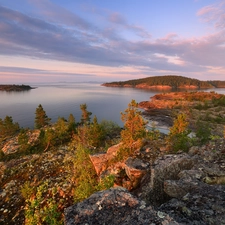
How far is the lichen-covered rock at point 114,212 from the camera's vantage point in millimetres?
5117

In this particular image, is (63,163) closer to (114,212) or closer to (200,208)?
(114,212)

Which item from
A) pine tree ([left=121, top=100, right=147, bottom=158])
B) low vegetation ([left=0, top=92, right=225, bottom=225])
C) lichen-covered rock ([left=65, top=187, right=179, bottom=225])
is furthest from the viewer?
pine tree ([left=121, top=100, right=147, bottom=158])

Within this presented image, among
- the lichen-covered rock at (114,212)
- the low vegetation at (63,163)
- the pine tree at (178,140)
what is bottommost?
the low vegetation at (63,163)

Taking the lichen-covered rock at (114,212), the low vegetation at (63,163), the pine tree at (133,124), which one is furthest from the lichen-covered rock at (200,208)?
the pine tree at (133,124)

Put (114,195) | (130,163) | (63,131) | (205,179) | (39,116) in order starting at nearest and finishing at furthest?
1. (114,195)
2. (205,179)
3. (130,163)
4. (63,131)
5. (39,116)

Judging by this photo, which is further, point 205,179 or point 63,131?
point 63,131

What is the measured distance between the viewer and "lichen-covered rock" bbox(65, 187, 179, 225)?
16.8 ft

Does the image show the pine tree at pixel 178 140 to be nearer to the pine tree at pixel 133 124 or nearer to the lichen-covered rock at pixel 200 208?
Answer: the pine tree at pixel 133 124

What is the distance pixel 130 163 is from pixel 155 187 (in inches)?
193

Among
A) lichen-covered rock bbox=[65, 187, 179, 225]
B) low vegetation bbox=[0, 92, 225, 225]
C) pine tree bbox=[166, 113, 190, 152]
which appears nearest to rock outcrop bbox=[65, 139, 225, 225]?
lichen-covered rock bbox=[65, 187, 179, 225]

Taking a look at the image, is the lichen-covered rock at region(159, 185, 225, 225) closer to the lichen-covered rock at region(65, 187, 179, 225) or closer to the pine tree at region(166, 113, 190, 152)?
the lichen-covered rock at region(65, 187, 179, 225)

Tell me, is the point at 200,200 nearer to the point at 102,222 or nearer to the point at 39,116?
the point at 102,222

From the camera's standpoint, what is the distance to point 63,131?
121 feet

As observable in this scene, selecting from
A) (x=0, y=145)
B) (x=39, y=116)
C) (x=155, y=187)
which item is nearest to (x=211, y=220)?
(x=155, y=187)
